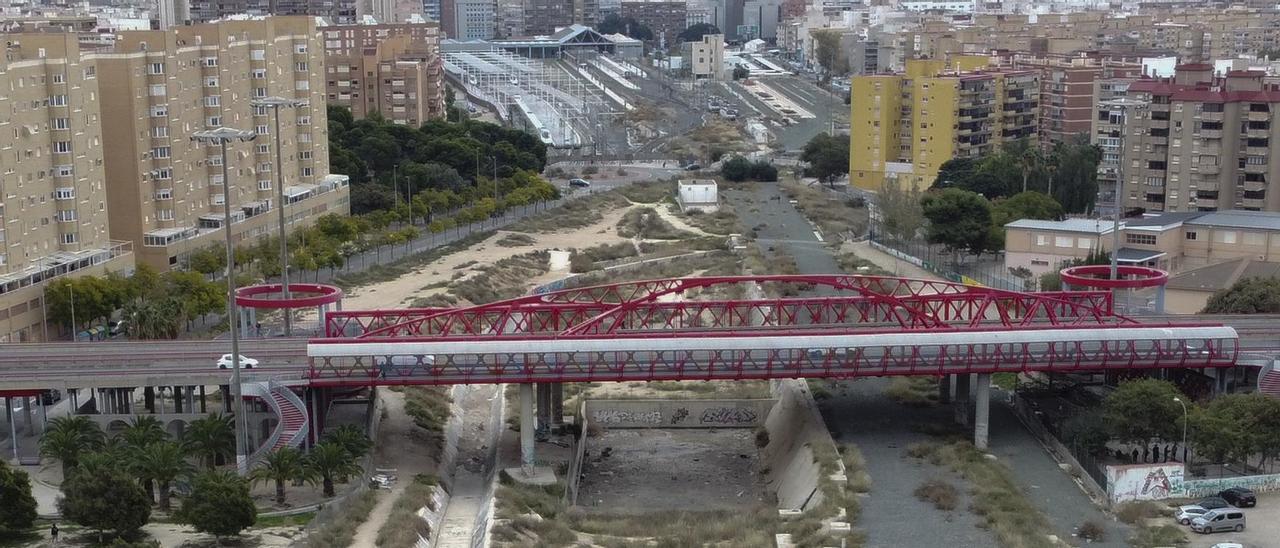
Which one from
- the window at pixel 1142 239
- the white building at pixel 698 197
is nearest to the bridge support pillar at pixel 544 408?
the window at pixel 1142 239

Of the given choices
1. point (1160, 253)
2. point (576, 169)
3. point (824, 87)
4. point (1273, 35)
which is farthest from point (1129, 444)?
point (1273, 35)

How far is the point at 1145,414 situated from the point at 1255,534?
5357 mm

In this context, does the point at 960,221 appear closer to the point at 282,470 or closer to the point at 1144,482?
the point at 1144,482

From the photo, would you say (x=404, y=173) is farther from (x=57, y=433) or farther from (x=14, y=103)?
(x=57, y=433)

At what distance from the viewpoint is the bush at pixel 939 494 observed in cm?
3647

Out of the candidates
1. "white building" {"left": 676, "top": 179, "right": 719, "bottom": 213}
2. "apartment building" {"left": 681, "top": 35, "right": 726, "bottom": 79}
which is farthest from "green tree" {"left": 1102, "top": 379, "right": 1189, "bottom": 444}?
"apartment building" {"left": 681, "top": 35, "right": 726, "bottom": 79}

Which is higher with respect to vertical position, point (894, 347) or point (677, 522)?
point (894, 347)

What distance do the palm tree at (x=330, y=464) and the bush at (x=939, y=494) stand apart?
1365 cm

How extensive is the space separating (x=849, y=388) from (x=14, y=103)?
30.1 m

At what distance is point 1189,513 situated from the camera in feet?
116

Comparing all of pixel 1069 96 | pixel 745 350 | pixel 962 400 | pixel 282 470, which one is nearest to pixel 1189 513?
pixel 962 400

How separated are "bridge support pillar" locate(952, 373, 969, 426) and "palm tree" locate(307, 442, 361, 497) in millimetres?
17217

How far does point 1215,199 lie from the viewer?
76188 mm

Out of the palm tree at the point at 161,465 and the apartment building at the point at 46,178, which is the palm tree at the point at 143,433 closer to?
the palm tree at the point at 161,465
